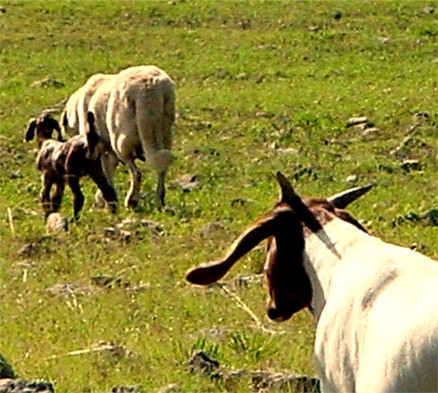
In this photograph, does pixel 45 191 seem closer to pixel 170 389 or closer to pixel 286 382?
pixel 170 389

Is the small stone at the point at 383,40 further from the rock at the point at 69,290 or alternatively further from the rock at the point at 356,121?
the rock at the point at 69,290

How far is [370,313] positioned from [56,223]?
339 inches

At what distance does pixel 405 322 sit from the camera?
16.6 feet

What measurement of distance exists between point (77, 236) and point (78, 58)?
58.3 feet

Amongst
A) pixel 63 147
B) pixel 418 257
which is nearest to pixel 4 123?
pixel 63 147

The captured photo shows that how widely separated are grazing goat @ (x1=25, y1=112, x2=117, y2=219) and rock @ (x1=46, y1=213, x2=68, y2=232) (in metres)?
0.71

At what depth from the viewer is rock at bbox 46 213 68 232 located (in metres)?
13.6

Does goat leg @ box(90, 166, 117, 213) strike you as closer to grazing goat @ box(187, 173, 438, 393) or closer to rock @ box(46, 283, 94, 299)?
rock @ box(46, 283, 94, 299)

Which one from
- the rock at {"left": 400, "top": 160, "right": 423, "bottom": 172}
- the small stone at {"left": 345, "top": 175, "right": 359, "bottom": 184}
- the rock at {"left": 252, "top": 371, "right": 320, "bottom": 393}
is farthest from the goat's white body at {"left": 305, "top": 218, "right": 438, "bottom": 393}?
the rock at {"left": 400, "top": 160, "right": 423, "bottom": 172}

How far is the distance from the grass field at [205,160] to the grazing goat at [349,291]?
1705 millimetres

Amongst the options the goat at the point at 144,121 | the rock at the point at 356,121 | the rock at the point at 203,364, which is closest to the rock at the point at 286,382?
the rock at the point at 203,364

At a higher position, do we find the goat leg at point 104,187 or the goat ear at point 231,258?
the goat ear at point 231,258

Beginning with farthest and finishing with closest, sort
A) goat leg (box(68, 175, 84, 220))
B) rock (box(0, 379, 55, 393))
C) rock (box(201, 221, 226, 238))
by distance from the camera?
goat leg (box(68, 175, 84, 220)) < rock (box(201, 221, 226, 238)) < rock (box(0, 379, 55, 393))

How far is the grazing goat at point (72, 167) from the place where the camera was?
1516 centimetres
